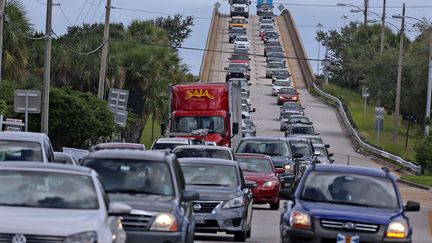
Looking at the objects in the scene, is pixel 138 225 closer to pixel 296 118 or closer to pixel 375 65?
pixel 296 118

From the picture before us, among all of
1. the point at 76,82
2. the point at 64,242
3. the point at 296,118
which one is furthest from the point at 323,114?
the point at 64,242

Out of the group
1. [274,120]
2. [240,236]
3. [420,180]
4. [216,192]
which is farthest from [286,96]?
[216,192]

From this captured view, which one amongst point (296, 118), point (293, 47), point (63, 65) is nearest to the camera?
point (63, 65)

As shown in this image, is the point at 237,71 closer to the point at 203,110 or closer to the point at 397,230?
the point at 203,110

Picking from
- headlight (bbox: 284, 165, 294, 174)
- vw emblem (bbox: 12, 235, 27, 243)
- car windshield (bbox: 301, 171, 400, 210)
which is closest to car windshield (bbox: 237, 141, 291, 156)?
headlight (bbox: 284, 165, 294, 174)

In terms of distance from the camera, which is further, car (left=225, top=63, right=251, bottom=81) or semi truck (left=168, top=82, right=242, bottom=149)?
car (left=225, top=63, right=251, bottom=81)

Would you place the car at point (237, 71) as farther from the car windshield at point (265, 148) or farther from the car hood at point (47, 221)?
the car hood at point (47, 221)

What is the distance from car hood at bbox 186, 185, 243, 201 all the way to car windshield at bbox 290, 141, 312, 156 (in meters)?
21.9

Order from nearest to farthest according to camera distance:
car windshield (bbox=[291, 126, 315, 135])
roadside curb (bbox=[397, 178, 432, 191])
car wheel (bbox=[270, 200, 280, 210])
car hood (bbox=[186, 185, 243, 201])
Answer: car hood (bbox=[186, 185, 243, 201]) → car wheel (bbox=[270, 200, 280, 210]) → roadside curb (bbox=[397, 178, 432, 191]) → car windshield (bbox=[291, 126, 315, 135])

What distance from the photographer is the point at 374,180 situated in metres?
19.5

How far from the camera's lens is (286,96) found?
93.4 meters

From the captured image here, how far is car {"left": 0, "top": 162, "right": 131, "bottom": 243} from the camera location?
1388 cm

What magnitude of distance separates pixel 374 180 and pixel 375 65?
71388mm

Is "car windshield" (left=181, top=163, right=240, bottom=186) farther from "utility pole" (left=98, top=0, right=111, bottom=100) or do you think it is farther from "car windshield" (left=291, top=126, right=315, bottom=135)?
"car windshield" (left=291, top=126, right=315, bottom=135)
